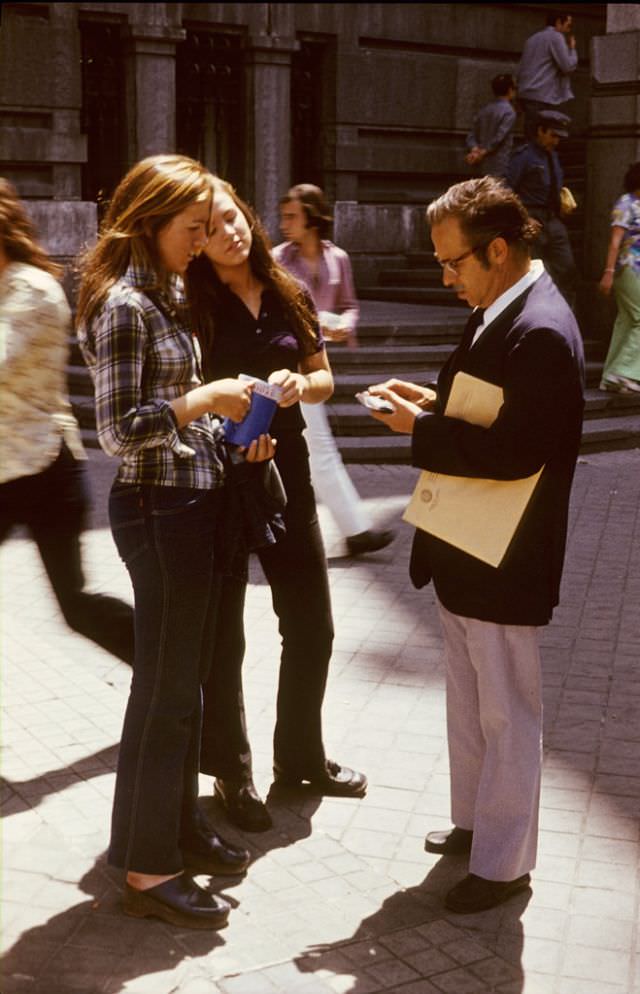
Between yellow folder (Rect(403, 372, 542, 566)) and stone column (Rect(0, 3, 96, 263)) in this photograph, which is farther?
stone column (Rect(0, 3, 96, 263))

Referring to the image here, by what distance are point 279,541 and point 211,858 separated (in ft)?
3.21

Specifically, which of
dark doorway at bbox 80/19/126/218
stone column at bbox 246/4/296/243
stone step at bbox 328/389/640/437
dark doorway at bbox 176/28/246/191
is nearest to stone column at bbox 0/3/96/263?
dark doorway at bbox 80/19/126/218

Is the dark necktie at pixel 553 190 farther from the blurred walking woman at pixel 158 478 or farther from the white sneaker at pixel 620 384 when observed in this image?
the blurred walking woman at pixel 158 478

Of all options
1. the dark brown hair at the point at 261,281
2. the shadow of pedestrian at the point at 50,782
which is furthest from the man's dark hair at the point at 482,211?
the shadow of pedestrian at the point at 50,782

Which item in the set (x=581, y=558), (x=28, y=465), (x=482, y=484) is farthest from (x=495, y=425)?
(x=581, y=558)

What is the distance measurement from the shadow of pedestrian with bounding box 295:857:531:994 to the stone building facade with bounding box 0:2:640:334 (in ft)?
32.4

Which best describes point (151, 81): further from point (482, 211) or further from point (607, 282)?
point (482, 211)

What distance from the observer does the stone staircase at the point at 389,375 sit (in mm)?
10664

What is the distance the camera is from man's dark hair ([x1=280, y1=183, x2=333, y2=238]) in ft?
24.8

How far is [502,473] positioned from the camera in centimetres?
364

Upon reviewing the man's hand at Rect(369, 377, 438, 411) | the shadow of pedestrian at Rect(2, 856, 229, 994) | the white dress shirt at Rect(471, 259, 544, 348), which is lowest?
the shadow of pedestrian at Rect(2, 856, 229, 994)

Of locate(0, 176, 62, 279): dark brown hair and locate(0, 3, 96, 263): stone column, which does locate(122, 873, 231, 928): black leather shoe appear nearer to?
locate(0, 176, 62, 279): dark brown hair

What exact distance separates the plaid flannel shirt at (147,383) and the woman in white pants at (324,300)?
338 cm

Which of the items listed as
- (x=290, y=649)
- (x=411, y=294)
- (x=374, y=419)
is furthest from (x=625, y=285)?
(x=290, y=649)
